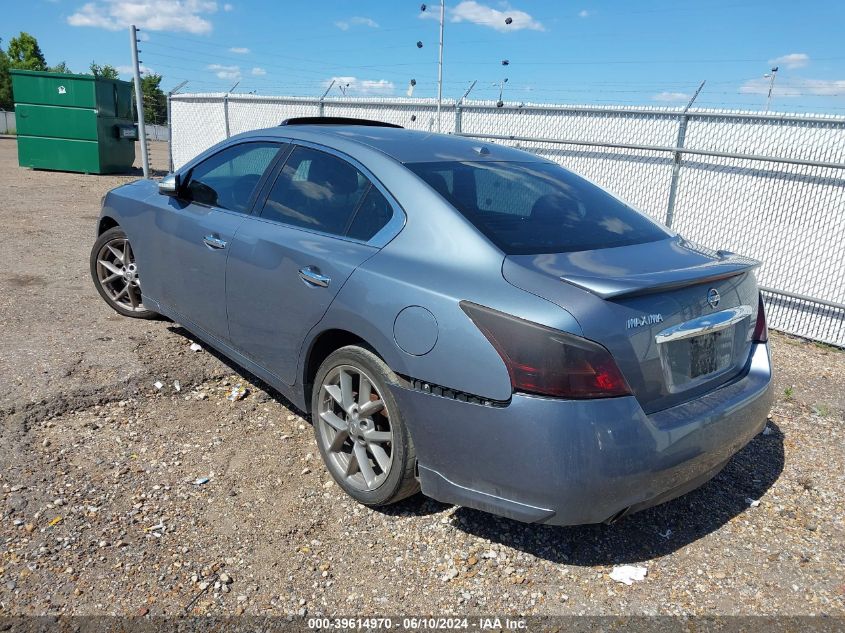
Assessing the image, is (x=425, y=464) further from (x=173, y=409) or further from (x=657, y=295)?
(x=173, y=409)

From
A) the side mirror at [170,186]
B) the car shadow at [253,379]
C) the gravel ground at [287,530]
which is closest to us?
the gravel ground at [287,530]

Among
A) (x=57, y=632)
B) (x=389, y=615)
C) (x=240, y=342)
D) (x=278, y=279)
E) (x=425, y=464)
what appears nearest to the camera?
(x=57, y=632)

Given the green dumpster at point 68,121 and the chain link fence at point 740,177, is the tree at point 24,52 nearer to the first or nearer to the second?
the green dumpster at point 68,121

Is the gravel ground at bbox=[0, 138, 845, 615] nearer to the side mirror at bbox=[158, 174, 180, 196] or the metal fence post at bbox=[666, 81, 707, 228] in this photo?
the side mirror at bbox=[158, 174, 180, 196]

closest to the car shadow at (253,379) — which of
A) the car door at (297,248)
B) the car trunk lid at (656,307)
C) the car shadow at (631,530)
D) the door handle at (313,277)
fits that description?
the car door at (297,248)

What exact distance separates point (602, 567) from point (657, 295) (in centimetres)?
120

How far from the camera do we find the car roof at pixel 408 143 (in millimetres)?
3287

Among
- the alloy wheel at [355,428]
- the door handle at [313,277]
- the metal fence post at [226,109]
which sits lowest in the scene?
the alloy wheel at [355,428]

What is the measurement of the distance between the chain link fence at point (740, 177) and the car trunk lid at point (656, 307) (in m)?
3.02

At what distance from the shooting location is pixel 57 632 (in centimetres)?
228

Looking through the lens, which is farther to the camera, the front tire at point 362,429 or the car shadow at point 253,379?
the car shadow at point 253,379

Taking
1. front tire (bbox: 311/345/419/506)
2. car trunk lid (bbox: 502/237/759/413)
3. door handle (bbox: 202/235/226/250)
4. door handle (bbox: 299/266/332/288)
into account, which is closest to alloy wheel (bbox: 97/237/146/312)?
door handle (bbox: 202/235/226/250)

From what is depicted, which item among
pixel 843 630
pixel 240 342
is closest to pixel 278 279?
pixel 240 342

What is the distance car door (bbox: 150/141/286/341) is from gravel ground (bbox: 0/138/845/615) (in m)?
0.54
